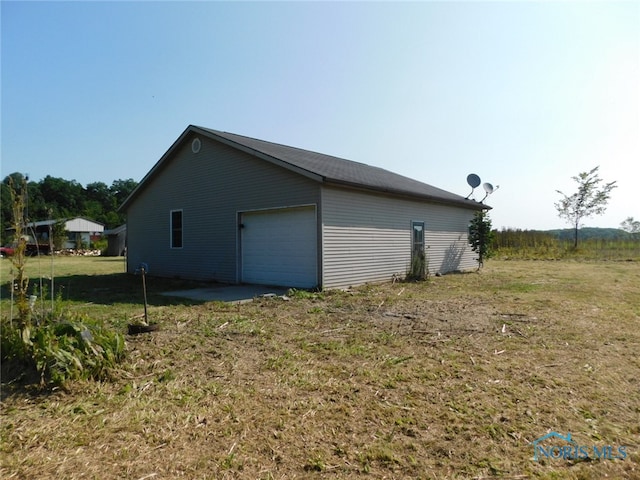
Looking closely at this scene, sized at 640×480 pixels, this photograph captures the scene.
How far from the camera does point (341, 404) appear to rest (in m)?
3.18

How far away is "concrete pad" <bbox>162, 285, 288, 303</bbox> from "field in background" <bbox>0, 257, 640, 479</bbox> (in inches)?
108

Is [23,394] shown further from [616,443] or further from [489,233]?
[489,233]

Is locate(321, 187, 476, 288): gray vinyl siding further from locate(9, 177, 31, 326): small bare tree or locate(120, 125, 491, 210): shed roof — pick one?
locate(9, 177, 31, 326): small bare tree

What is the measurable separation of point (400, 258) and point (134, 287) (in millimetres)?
8291

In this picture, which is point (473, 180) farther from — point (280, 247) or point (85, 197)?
point (85, 197)

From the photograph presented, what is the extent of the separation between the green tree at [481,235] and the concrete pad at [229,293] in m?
9.99

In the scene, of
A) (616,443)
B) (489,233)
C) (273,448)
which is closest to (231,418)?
(273,448)

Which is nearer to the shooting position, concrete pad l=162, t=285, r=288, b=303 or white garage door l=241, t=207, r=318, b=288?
concrete pad l=162, t=285, r=288, b=303

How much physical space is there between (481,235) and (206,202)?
451 inches

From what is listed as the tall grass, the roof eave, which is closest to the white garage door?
the roof eave

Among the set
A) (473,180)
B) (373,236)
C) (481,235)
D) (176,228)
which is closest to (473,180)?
(473,180)

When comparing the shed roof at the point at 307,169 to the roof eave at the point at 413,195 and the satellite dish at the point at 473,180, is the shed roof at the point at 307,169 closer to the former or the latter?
the roof eave at the point at 413,195

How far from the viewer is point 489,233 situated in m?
16.6

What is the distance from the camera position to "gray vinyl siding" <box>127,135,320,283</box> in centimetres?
1098
